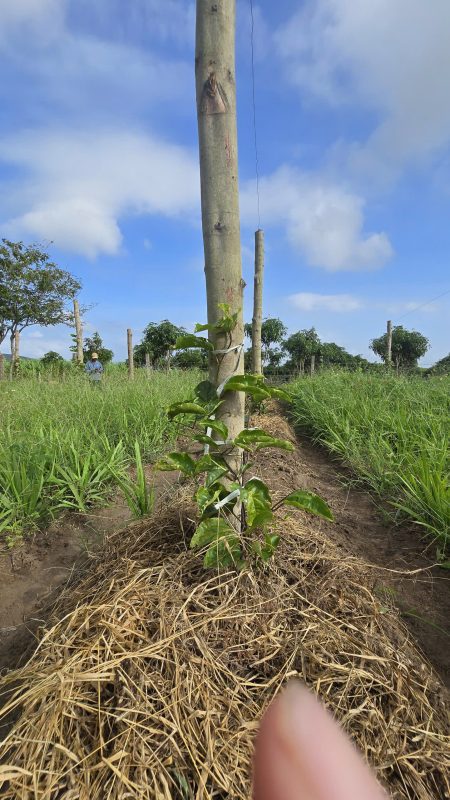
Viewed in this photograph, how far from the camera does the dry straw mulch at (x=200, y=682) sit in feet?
2.97

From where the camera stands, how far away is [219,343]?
156 cm

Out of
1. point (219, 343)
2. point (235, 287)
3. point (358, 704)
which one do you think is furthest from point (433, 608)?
point (235, 287)

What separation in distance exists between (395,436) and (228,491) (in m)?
3.39

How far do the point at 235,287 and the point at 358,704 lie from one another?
141 cm

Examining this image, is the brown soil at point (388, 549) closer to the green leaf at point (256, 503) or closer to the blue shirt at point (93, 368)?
the green leaf at point (256, 503)

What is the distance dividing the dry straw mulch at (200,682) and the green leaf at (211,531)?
131 mm

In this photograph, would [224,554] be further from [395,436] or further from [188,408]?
[395,436]

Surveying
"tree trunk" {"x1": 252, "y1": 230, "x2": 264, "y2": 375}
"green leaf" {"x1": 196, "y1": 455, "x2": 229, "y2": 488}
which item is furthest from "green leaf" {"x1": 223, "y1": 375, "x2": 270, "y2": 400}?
"tree trunk" {"x1": 252, "y1": 230, "x2": 264, "y2": 375}

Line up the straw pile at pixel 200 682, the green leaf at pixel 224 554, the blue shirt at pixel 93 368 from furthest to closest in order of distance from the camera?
the blue shirt at pixel 93 368
the green leaf at pixel 224 554
the straw pile at pixel 200 682

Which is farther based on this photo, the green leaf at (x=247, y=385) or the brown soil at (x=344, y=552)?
the brown soil at (x=344, y=552)

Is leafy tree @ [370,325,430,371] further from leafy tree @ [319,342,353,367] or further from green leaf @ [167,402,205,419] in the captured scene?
green leaf @ [167,402,205,419]

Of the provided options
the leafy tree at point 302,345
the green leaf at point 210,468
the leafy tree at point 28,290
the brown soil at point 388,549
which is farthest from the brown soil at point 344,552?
the leafy tree at point 302,345

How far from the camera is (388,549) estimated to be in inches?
102

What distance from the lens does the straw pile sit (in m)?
0.90
